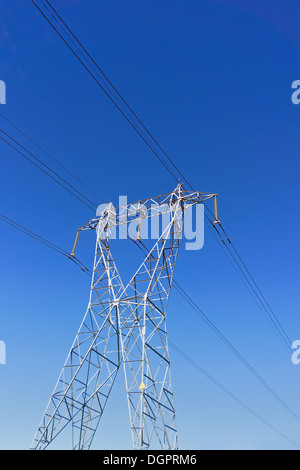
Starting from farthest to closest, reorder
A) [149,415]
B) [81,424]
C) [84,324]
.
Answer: [84,324], [81,424], [149,415]

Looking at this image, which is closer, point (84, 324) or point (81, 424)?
point (81, 424)

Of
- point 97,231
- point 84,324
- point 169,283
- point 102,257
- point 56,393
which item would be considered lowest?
point 56,393

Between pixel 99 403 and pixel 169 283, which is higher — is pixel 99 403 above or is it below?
below

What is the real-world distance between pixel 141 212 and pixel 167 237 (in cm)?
298

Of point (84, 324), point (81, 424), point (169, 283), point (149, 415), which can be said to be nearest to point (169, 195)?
point (169, 283)

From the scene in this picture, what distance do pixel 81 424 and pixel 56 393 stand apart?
252 cm

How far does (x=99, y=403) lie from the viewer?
2397 cm

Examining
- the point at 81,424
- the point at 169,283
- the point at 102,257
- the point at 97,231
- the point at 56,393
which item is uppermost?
the point at 97,231

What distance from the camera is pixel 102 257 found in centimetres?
2700
